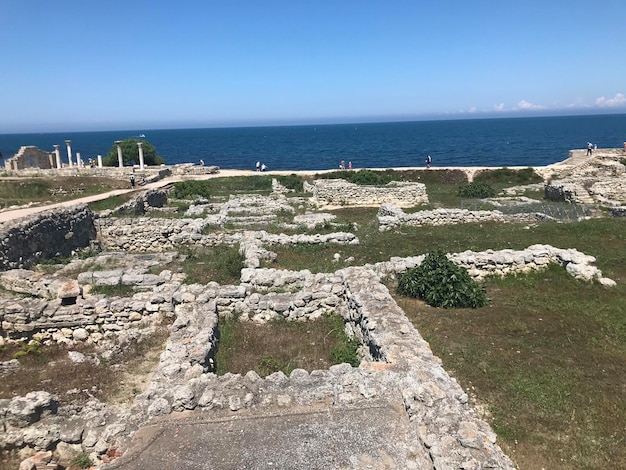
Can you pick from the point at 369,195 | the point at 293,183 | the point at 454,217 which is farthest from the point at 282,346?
the point at 293,183

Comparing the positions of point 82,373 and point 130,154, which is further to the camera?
point 130,154

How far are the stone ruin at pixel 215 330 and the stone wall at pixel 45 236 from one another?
3.0 inches

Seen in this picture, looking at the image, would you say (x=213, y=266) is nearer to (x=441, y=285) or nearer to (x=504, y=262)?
(x=441, y=285)

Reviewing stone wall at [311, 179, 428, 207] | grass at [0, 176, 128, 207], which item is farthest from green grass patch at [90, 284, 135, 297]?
stone wall at [311, 179, 428, 207]

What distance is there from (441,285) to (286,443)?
340 inches

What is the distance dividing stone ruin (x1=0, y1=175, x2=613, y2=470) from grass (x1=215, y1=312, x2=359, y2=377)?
318 mm

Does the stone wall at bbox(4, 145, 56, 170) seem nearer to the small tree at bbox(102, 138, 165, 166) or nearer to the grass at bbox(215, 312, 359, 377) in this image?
the small tree at bbox(102, 138, 165, 166)

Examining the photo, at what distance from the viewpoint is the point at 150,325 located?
40.4 ft

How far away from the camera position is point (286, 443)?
6.23m

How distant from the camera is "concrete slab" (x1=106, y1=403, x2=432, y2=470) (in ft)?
19.3

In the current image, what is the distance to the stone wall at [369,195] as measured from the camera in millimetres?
35719

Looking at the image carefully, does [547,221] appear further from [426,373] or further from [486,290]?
[426,373]

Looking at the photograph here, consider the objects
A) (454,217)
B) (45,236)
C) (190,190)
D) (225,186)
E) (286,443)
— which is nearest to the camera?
(286,443)

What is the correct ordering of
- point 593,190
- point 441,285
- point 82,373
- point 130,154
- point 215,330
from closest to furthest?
point 82,373
point 215,330
point 441,285
point 593,190
point 130,154
